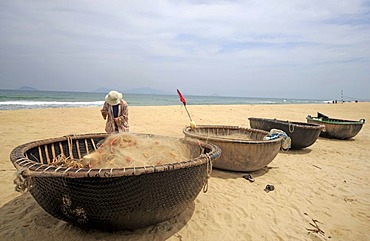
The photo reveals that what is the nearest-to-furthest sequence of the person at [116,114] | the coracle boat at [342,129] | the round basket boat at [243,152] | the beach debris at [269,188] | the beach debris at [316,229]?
the beach debris at [316,229] < the beach debris at [269,188] < the round basket boat at [243,152] < the person at [116,114] < the coracle boat at [342,129]

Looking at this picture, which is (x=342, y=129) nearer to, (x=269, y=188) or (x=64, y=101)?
(x=269, y=188)

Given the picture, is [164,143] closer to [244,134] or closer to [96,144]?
[96,144]

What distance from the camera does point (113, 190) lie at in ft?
7.13

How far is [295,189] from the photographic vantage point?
413 cm

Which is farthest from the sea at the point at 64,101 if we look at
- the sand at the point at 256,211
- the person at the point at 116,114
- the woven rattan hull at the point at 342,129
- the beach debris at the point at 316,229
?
the beach debris at the point at 316,229

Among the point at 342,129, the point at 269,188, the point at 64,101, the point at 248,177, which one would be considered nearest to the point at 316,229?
the point at 269,188

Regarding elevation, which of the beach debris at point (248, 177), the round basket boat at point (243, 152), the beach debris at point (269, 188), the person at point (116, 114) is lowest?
the beach debris at point (269, 188)

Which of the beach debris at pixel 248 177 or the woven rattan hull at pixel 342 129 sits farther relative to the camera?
→ the woven rattan hull at pixel 342 129

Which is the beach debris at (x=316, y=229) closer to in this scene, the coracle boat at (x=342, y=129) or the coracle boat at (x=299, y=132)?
the coracle boat at (x=299, y=132)

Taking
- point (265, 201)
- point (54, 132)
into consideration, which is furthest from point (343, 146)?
point (54, 132)

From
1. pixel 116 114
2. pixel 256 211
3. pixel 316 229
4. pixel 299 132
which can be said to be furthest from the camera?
pixel 299 132

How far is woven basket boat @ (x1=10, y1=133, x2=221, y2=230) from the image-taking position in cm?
209

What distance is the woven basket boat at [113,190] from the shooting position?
2088 mm

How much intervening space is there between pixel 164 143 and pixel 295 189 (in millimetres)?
2443
